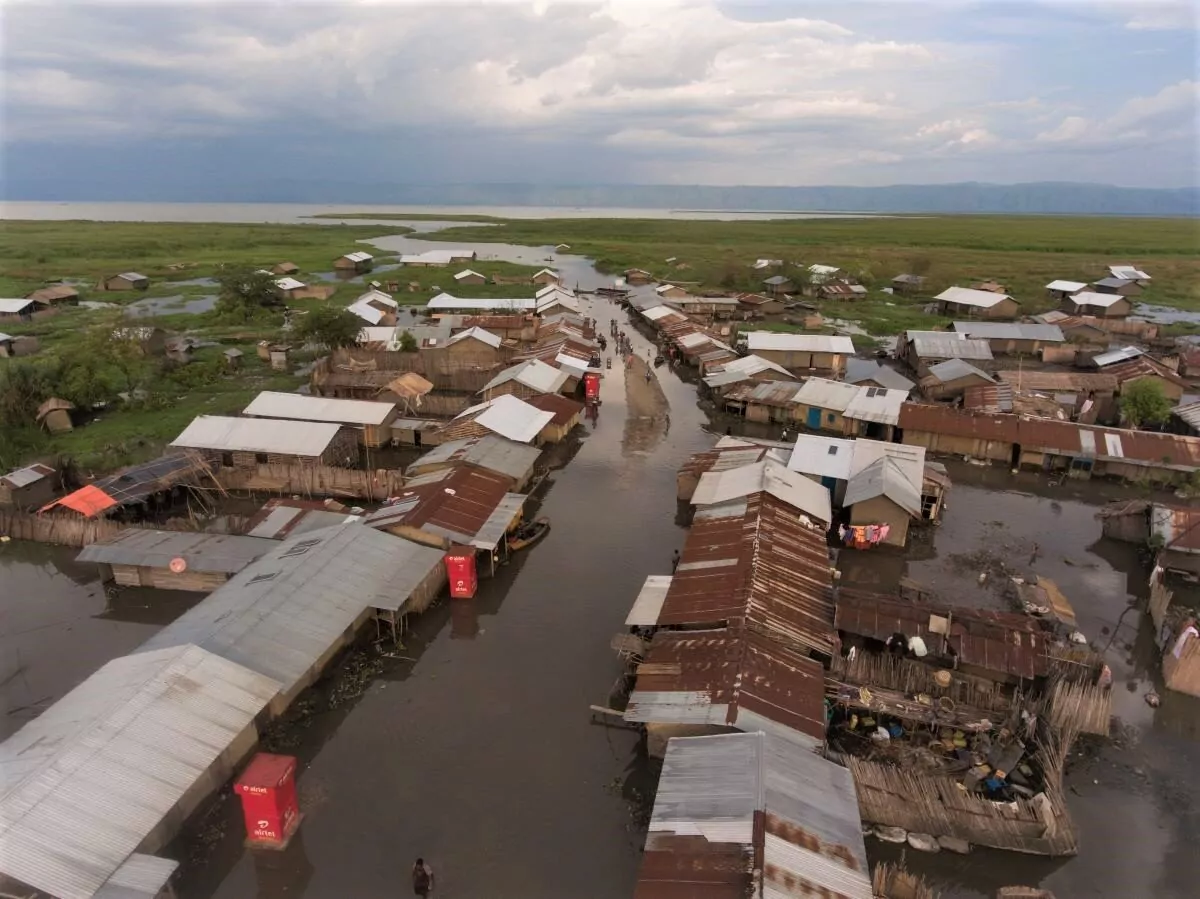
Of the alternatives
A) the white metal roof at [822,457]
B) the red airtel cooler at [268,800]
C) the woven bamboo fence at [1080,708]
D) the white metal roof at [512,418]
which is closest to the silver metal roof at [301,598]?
the red airtel cooler at [268,800]

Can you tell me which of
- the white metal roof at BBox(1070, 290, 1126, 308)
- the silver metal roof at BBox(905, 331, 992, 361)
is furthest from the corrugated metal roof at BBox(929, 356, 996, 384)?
the white metal roof at BBox(1070, 290, 1126, 308)

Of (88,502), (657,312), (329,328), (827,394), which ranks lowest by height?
(88,502)

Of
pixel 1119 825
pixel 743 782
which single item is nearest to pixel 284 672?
pixel 743 782

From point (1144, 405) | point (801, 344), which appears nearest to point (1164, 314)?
point (1144, 405)

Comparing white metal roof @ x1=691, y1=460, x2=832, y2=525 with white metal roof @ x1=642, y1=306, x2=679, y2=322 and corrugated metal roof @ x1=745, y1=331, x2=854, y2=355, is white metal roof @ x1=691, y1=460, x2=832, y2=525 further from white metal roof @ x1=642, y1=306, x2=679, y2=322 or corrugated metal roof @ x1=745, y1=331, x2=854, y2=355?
white metal roof @ x1=642, y1=306, x2=679, y2=322

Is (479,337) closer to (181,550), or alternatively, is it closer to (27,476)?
(27,476)

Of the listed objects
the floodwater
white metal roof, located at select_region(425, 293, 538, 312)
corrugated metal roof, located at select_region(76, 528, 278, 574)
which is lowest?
the floodwater
